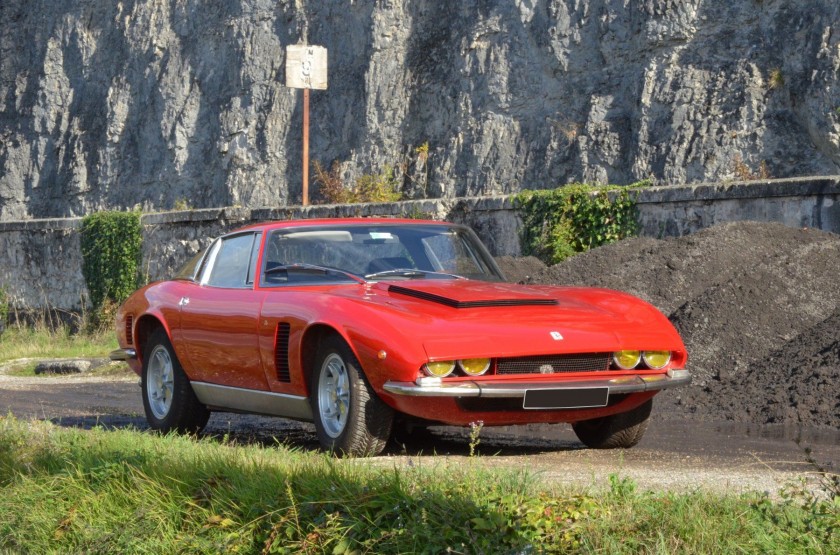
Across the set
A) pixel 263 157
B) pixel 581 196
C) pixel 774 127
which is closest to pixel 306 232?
pixel 581 196

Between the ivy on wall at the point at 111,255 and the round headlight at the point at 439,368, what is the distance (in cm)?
1761

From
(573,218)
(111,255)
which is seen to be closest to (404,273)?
(573,218)

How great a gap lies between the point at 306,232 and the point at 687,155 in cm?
1254

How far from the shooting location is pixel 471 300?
7.28m

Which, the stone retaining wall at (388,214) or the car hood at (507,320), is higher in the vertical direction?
the car hood at (507,320)

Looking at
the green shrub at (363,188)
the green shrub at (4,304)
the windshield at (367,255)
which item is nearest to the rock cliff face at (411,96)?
the green shrub at (363,188)

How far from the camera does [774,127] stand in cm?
1939

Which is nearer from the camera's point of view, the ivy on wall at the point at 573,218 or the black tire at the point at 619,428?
the black tire at the point at 619,428

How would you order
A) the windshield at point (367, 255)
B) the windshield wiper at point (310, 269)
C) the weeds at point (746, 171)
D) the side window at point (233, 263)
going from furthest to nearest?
the weeds at point (746, 171), the side window at point (233, 263), the windshield at point (367, 255), the windshield wiper at point (310, 269)

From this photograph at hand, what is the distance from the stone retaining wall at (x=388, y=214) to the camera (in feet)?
46.4

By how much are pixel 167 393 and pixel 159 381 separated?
0.17m

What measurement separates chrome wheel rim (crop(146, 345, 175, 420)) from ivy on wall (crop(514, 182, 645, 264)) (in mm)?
7725

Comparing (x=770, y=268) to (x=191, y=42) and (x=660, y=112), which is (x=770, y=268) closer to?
(x=660, y=112)

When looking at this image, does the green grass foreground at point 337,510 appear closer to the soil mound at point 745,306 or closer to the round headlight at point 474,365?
the round headlight at point 474,365
